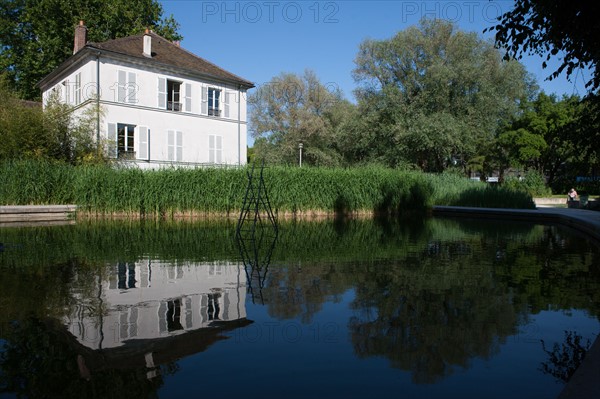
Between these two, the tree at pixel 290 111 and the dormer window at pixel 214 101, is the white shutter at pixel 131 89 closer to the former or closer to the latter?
the dormer window at pixel 214 101

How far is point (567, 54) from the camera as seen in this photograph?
7.16m

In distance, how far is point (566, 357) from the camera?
3.84 m

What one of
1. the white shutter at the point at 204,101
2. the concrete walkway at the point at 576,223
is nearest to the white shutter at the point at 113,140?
the white shutter at the point at 204,101

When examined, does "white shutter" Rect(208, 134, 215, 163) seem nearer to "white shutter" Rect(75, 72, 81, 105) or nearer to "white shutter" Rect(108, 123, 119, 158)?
"white shutter" Rect(108, 123, 119, 158)

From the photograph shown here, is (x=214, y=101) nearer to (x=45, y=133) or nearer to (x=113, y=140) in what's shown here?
(x=113, y=140)

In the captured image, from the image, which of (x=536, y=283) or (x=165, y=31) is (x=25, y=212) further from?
(x=165, y=31)

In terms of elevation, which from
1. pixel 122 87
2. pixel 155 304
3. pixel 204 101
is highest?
pixel 122 87

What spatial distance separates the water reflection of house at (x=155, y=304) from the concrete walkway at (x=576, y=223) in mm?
3066

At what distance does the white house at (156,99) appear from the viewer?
2541 cm

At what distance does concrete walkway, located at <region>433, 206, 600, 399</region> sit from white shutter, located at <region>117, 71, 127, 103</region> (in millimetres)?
18239

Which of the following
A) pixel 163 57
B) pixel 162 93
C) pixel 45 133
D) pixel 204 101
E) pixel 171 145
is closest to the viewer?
pixel 45 133

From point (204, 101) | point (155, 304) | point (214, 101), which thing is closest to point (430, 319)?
point (155, 304)

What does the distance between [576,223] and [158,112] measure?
21.8 m

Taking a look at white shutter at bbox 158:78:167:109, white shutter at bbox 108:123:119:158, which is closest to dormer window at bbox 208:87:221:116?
white shutter at bbox 158:78:167:109
